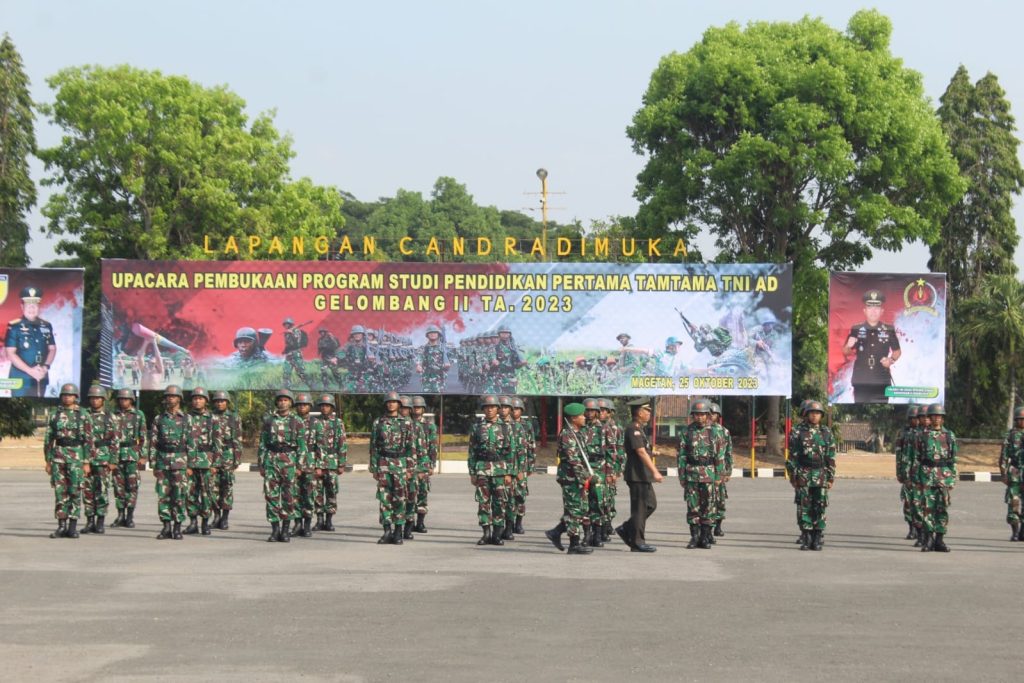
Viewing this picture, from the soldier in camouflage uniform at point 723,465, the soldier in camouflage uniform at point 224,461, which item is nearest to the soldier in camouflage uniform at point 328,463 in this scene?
the soldier in camouflage uniform at point 224,461

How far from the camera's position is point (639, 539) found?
1883cm

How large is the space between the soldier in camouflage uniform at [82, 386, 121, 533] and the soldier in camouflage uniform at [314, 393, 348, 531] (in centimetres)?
279

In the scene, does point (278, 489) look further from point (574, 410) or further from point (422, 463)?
point (574, 410)

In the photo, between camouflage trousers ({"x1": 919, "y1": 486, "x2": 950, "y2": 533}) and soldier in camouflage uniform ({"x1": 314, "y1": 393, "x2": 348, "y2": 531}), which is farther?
soldier in camouflage uniform ({"x1": 314, "y1": 393, "x2": 348, "y2": 531})

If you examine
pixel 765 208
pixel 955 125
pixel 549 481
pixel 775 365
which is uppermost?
pixel 955 125

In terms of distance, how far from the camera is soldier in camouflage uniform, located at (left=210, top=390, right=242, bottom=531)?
2061cm

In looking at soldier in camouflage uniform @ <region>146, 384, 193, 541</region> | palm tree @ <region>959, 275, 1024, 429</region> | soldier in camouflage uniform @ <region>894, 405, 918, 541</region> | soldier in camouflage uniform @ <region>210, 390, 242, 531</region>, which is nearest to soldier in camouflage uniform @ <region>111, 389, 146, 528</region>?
soldier in camouflage uniform @ <region>146, 384, 193, 541</region>

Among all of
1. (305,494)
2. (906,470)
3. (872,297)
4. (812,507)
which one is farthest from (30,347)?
(906,470)

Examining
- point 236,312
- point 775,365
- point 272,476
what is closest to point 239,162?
point 236,312

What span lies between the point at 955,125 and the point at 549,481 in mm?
24519

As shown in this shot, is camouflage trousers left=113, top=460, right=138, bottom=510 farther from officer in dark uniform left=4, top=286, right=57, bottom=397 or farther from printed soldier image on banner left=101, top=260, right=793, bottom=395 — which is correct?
officer in dark uniform left=4, top=286, right=57, bottom=397

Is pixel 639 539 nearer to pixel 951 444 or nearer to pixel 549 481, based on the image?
pixel 951 444

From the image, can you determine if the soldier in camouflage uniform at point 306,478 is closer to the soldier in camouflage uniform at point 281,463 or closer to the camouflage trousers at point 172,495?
the soldier in camouflage uniform at point 281,463

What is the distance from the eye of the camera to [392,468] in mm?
19359
